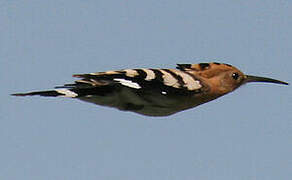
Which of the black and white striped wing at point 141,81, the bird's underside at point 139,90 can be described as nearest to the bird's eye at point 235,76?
the bird's underside at point 139,90

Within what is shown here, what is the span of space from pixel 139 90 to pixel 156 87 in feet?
0.22

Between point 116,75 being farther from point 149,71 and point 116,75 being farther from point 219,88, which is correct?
point 219,88

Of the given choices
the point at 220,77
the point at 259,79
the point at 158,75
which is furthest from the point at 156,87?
the point at 259,79

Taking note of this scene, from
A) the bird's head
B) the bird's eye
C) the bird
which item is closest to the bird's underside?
the bird

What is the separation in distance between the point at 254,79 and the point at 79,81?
0.94 meters

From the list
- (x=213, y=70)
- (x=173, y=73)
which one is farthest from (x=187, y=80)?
(x=213, y=70)

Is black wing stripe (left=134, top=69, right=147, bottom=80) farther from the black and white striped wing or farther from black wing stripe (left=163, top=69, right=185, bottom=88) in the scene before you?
black wing stripe (left=163, top=69, right=185, bottom=88)

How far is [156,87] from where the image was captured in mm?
2344

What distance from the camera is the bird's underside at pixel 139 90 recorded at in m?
2.24

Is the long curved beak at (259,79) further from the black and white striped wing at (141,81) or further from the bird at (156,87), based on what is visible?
the black and white striped wing at (141,81)

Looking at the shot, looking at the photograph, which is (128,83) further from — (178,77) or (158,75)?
(178,77)

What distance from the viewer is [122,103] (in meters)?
2.43

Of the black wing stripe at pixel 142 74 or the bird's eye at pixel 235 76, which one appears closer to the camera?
the black wing stripe at pixel 142 74

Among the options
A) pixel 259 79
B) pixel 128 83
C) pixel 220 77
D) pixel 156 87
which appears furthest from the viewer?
pixel 259 79
